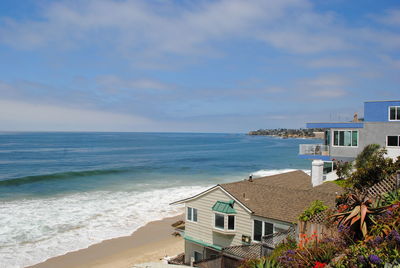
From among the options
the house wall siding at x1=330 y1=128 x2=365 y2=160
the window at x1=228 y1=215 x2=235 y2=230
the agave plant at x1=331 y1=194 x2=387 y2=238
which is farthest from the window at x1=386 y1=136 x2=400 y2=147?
the agave plant at x1=331 y1=194 x2=387 y2=238

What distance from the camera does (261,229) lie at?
52.0ft

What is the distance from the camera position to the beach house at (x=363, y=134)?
83.1 feet

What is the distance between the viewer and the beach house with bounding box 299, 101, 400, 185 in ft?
83.1

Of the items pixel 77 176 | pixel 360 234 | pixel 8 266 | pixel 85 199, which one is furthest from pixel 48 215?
pixel 360 234

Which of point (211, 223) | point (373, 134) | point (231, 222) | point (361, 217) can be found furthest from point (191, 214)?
point (373, 134)

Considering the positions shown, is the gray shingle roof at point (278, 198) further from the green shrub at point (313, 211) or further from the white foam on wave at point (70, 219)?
the white foam on wave at point (70, 219)

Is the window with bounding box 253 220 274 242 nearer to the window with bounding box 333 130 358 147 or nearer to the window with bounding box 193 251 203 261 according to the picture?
the window with bounding box 193 251 203 261

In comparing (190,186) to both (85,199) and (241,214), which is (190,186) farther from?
(241,214)

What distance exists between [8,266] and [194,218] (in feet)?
38.9

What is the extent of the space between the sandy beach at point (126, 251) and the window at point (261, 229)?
8342mm

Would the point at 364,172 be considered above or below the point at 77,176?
above

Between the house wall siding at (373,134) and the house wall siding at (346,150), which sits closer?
the house wall siding at (373,134)

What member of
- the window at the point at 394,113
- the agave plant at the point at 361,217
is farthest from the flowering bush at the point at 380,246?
the window at the point at 394,113

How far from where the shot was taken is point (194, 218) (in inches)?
746
